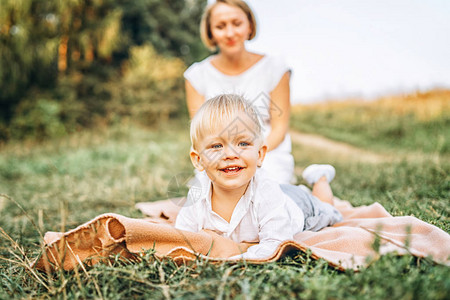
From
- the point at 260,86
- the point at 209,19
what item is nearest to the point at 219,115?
the point at 260,86

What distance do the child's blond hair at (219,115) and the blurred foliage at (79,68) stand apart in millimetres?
8748

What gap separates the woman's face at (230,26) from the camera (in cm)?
318

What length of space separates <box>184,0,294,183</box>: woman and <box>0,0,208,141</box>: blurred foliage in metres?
7.29

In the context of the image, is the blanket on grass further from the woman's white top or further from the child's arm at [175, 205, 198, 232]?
the woman's white top

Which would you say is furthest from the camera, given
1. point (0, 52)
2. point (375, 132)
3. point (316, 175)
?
point (375, 132)

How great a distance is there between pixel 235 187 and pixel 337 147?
830cm

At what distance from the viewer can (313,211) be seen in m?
2.33

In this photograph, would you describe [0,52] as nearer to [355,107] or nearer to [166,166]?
[166,166]

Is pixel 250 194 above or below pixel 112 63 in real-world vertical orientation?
below

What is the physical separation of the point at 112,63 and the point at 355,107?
962 cm

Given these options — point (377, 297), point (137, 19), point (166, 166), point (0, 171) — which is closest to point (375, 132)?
point (166, 166)

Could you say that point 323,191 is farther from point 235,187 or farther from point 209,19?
point 209,19

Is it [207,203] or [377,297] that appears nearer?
[377,297]

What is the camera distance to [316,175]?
2939mm
